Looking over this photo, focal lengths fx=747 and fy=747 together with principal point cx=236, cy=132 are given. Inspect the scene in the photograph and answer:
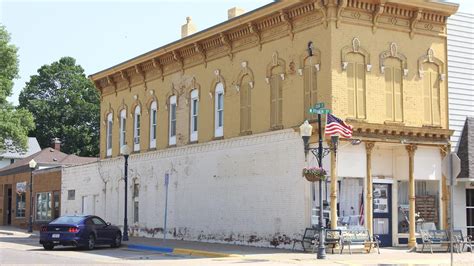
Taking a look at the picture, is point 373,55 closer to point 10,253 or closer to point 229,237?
point 229,237

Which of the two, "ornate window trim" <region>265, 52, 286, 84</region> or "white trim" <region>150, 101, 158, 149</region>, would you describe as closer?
"ornate window trim" <region>265, 52, 286, 84</region>

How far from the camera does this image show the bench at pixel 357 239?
24578 mm

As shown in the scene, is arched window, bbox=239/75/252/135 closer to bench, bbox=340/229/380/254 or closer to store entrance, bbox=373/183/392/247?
store entrance, bbox=373/183/392/247

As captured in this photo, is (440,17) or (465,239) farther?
(440,17)

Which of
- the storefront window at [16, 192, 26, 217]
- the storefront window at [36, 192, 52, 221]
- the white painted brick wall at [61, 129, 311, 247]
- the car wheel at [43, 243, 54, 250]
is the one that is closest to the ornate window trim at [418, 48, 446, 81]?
the white painted brick wall at [61, 129, 311, 247]

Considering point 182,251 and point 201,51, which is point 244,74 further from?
point 182,251

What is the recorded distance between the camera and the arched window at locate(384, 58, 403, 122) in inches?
1053

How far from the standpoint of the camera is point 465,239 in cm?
2641

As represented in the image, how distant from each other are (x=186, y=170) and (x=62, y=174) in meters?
15.3

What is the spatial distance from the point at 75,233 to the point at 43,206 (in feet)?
72.6

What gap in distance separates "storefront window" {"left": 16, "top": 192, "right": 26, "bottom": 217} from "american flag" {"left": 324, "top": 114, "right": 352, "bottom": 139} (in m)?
32.7

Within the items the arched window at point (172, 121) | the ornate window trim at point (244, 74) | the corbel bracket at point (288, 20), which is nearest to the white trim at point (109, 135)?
the arched window at point (172, 121)

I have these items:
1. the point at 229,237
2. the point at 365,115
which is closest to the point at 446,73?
the point at 365,115

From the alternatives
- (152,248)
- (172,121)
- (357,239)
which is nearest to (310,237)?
(357,239)
